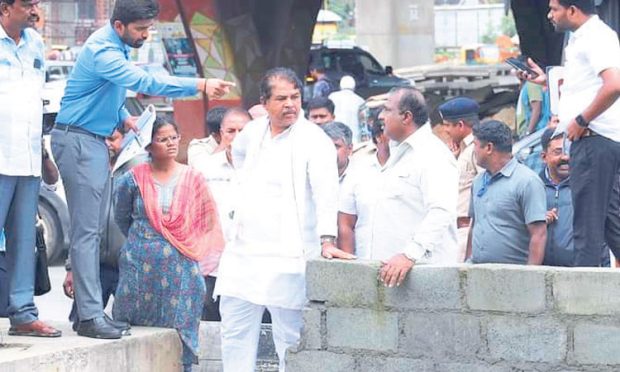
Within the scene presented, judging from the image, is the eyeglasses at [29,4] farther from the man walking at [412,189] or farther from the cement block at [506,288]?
the cement block at [506,288]

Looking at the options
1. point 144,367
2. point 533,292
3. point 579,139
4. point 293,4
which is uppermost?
point 293,4

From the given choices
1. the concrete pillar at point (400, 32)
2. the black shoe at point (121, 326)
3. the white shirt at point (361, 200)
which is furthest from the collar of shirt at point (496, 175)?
the concrete pillar at point (400, 32)

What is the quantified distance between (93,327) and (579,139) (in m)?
2.69

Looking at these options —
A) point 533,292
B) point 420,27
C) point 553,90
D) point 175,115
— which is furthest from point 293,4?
point 420,27

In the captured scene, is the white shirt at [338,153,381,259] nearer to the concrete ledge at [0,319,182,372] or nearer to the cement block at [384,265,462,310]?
the cement block at [384,265,462,310]

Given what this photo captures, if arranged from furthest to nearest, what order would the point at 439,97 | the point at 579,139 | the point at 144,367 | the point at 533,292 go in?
1. the point at 439,97
2. the point at 144,367
3. the point at 579,139
4. the point at 533,292

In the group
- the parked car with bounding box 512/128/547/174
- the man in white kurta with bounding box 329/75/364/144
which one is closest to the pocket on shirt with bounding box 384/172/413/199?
the parked car with bounding box 512/128/547/174

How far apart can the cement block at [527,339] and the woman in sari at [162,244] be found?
1925 mm

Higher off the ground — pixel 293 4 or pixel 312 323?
pixel 293 4

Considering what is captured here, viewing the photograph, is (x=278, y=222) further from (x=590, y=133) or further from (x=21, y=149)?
(x=590, y=133)

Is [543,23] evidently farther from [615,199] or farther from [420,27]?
[420,27]

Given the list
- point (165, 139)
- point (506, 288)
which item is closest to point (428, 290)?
point (506, 288)

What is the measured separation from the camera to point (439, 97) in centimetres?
2597

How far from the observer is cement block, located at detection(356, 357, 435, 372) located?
6758mm
